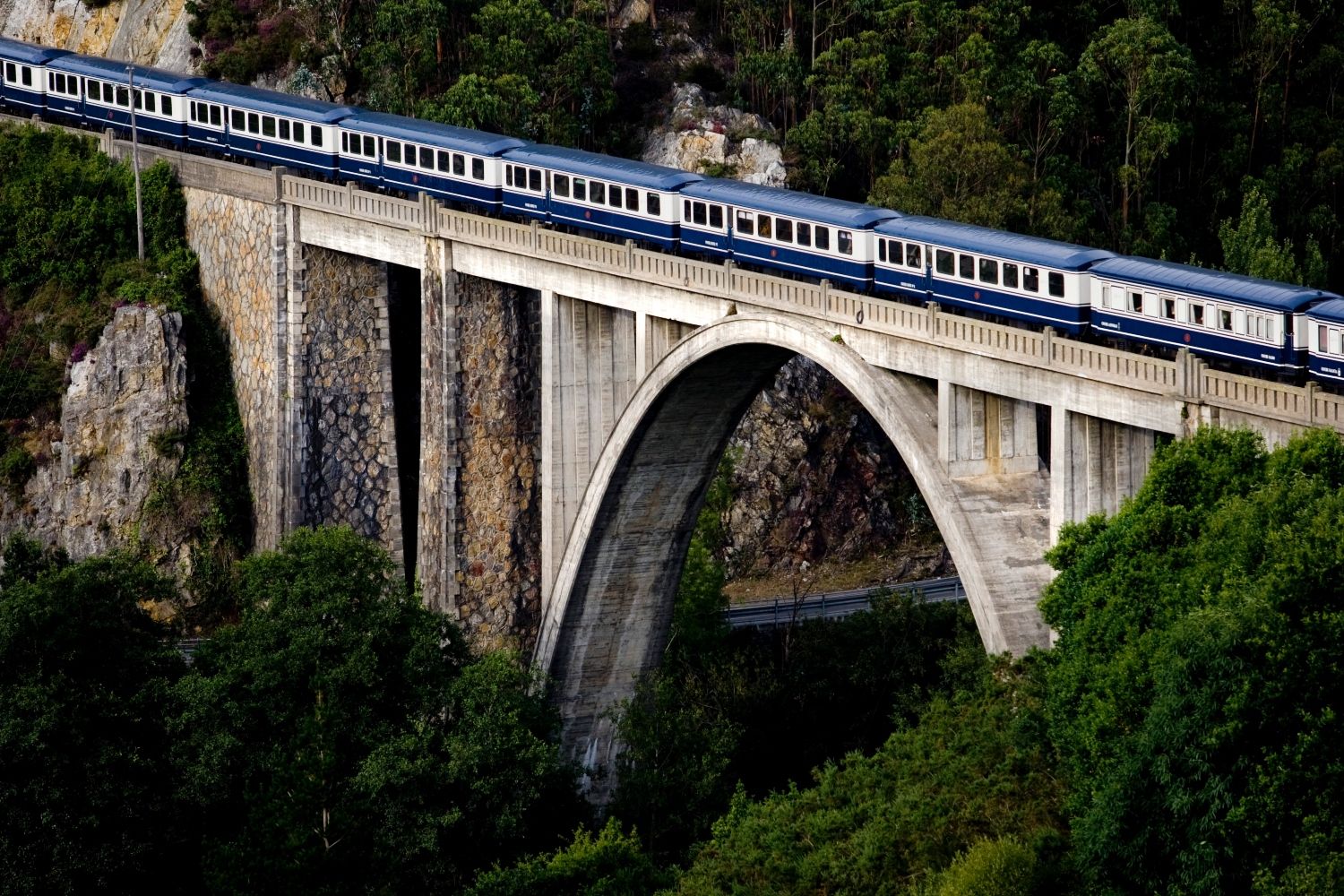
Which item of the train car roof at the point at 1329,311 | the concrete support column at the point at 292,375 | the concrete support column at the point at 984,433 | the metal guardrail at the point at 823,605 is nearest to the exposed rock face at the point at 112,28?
the concrete support column at the point at 292,375

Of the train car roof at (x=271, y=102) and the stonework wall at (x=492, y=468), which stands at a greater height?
the train car roof at (x=271, y=102)

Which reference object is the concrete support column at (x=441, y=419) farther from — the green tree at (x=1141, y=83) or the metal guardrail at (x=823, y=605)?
the green tree at (x=1141, y=83)

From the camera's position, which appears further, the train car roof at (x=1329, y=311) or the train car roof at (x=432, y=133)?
the train car roof at (x=432, y=133)

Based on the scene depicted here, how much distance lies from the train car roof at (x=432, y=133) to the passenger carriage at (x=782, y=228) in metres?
9.07

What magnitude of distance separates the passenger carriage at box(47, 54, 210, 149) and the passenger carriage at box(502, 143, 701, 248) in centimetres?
1863

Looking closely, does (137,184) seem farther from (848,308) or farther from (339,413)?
(848,308)

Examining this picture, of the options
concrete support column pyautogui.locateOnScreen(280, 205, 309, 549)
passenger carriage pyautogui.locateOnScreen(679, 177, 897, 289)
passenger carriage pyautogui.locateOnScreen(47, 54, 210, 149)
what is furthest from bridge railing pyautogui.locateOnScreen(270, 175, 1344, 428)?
passenger carriage pyautogui.locateOnScreen(47, 54, 210, 149)

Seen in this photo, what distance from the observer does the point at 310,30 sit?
10150 centimetres

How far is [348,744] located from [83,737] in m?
6.68

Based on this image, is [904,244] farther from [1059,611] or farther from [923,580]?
[923,580]

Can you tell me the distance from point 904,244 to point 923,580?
2849cm

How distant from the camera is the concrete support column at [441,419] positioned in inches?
3044

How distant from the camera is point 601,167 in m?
74.6

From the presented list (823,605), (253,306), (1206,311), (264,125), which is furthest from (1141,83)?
(1206,311)
